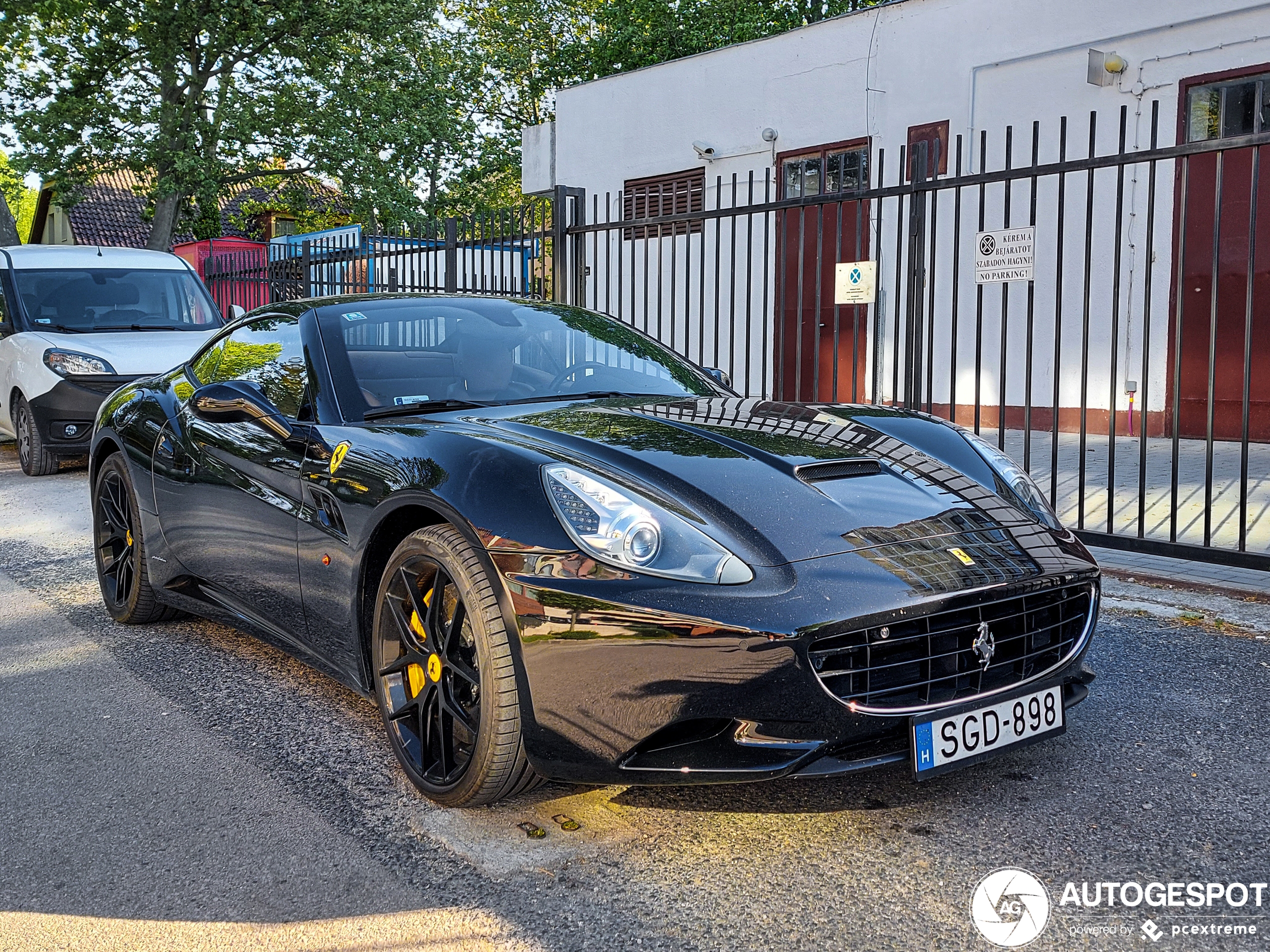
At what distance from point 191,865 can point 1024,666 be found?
202 centimetres

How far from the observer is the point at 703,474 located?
9.77 ft

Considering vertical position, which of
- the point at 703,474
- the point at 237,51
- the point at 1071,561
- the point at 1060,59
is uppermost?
the point at 237,51

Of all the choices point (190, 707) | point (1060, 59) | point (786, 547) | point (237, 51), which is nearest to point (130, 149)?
point (237, 51)

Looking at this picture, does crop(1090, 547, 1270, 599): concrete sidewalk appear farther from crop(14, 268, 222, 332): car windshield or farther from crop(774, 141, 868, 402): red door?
crop(14, 268, 222, 332): car windshield

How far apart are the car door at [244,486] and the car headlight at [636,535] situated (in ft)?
3.76

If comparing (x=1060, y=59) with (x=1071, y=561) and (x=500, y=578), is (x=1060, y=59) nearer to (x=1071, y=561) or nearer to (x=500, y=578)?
(x=1071, y=561)

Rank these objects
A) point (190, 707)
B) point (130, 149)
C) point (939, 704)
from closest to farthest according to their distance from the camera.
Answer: point (939, 704) → point (190, 707) → point (130, 149)

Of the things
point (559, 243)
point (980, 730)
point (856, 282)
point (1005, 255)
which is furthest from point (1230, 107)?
point (980, 730)

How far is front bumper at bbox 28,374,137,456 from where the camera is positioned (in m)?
9.59

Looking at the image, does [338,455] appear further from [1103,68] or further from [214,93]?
[214,93]

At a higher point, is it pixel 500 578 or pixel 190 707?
pixel 500 578

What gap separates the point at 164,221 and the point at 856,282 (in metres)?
22.5

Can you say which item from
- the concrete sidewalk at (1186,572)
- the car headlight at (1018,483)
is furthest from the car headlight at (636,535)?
the concrete sidewalk at (1186,572)

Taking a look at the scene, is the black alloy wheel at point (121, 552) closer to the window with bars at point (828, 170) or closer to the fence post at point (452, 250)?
the fence post at point (452, 250)
